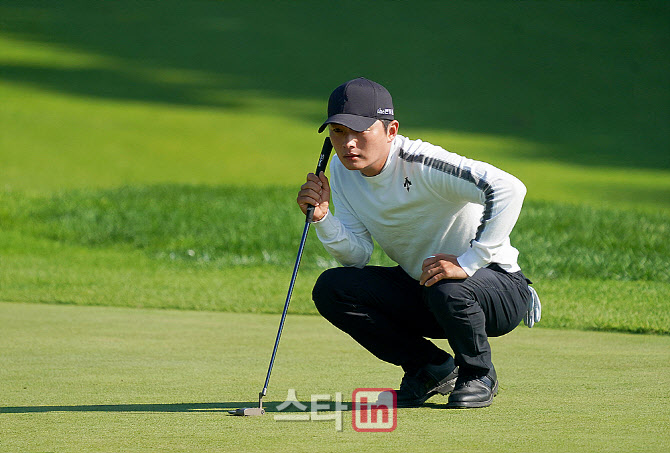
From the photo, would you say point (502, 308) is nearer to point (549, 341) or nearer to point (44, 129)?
point (549, 341)

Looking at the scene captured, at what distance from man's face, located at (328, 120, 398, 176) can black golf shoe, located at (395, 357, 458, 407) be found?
26.9 inches

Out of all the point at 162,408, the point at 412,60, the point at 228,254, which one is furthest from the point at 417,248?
the point at 412,60

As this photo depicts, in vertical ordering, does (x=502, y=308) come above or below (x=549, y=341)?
above

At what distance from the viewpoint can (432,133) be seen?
41.9ft

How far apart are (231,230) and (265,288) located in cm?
240

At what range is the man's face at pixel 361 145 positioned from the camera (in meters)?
3.11

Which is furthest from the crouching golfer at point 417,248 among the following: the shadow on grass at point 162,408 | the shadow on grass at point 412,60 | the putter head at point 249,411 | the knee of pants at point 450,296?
the shadow on grass at point 412,60

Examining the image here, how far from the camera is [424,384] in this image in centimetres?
329

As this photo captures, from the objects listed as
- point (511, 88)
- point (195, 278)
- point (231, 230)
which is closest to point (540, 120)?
point (511, 88)

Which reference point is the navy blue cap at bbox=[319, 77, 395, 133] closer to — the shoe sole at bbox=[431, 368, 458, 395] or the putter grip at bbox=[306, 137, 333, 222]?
the putter grip at bbox=[306, 137, 333, 222]

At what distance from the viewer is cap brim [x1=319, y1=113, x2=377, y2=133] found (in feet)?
9.97

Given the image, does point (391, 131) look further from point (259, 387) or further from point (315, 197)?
point (259, 387)

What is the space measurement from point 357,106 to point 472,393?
0.92 metres

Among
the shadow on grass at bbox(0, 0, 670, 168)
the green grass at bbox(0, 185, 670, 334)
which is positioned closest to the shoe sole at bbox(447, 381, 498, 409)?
the green grass at bbox(0, 185, 670, 334)
